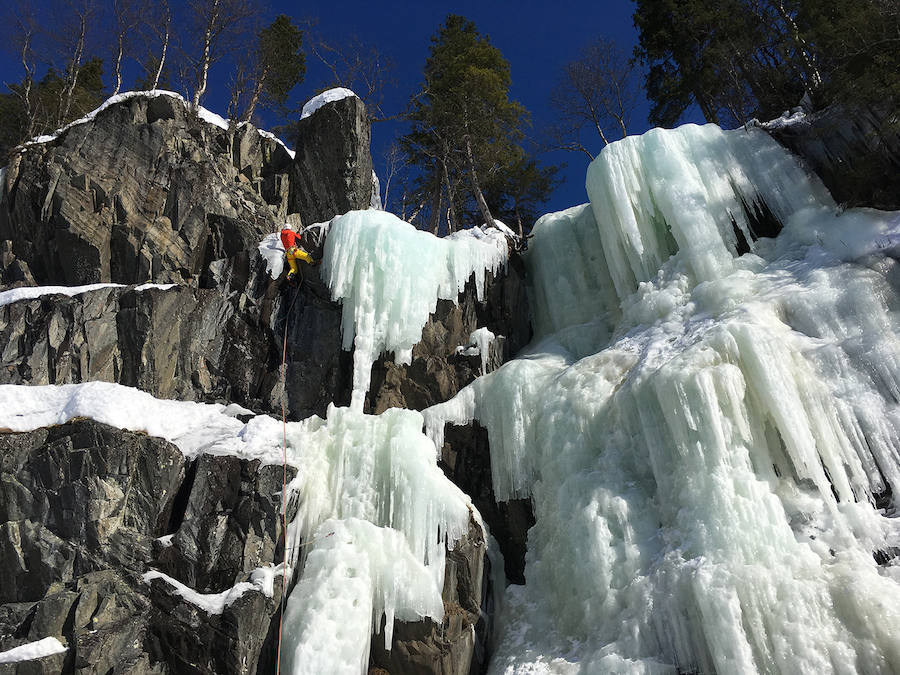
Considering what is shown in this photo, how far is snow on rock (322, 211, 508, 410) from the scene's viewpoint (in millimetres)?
11188

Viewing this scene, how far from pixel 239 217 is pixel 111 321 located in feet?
12.0

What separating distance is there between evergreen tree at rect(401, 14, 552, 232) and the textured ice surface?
7076 millimetres

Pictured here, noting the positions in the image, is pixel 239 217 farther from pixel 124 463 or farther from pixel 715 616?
pixel 715 616

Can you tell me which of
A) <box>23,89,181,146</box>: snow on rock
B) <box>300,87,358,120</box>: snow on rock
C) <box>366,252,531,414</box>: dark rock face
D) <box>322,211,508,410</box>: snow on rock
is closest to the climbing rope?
<box>322,211,508,410</box>: snow on rock

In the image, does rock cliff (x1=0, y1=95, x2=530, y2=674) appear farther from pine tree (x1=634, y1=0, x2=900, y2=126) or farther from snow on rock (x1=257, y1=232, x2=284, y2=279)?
pine tree (x1=634, y1=0, x2=900, y2=126)

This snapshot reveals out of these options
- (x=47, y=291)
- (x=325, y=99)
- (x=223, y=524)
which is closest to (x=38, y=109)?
(x=325, y=99)

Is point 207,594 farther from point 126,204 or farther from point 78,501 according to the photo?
point 126,204

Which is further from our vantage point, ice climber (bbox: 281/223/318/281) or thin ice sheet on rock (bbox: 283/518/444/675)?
ice climber (bbox: 281/223/318/281)

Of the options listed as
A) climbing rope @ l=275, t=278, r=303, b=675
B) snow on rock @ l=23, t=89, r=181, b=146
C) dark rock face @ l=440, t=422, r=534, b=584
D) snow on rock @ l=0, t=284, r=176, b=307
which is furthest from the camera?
snow on rock @ l=23, t=89, r=181, b=146

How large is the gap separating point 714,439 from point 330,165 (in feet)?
39.2

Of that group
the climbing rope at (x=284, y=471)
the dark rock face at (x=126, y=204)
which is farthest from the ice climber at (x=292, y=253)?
the dark rock face at (x=126, y=204)

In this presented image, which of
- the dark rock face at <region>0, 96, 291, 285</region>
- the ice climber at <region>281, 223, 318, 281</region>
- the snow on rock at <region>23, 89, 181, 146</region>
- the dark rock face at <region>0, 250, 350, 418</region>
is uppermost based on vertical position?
the snow on rock at <region>23, 89, 181, 146</region>

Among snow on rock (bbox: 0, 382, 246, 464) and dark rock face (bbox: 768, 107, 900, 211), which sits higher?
dark rock face (bbox: 768, 107, 900, 211)

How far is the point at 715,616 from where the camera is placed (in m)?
6.19
